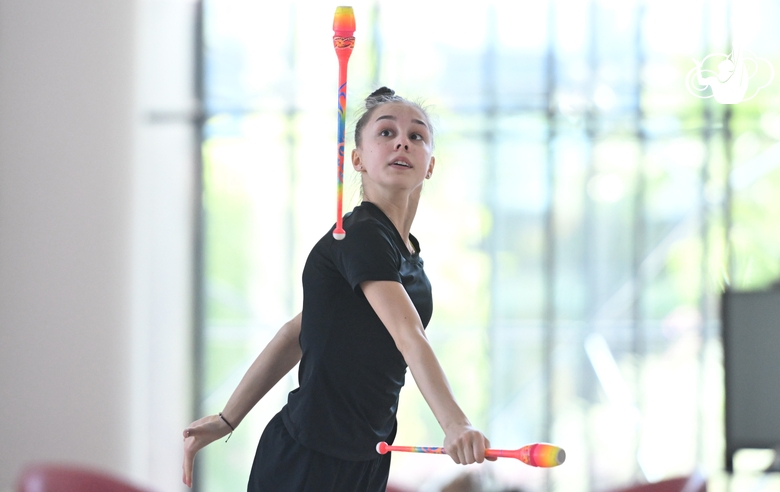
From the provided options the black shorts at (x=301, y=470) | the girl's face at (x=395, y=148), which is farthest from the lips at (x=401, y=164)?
the black shorts at (x=301, y=470)

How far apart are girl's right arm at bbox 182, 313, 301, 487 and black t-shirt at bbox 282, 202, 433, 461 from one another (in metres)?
0.13

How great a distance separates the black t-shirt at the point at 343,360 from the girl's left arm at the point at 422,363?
58mm

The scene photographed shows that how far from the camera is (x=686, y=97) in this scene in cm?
367

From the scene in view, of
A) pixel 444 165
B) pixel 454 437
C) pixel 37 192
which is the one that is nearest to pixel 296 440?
pixel 454 437

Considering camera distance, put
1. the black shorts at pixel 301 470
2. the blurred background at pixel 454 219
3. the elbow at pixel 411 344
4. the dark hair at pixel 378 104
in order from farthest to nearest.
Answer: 1. the blurred background at pixel 454 219
2. the dark hair at pixel 378 104
3. the black shorts at pixel 301 470
4. the elbow at pixel 411 344

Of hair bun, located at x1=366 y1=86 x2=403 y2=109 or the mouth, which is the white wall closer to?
hair bun, located at x1=366 y1=86 x2=403 y2=109

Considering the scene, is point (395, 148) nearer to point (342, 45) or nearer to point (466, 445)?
point (342, 45)

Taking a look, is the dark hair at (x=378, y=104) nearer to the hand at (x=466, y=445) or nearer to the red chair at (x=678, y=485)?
the hand at (x=466, y=445)

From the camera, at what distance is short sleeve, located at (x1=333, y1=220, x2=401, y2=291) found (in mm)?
924

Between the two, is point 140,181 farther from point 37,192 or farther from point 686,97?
point 686,97

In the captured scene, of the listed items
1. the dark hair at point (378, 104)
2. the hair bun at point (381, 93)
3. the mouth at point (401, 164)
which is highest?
the hair bun at point (381, 93)

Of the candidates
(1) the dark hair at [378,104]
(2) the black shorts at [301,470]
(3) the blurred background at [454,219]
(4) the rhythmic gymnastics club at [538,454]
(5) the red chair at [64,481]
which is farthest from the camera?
(3) the blurred background at [454,219]

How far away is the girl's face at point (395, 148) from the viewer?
1.04 meters

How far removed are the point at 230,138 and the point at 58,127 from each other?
755 millimetres
